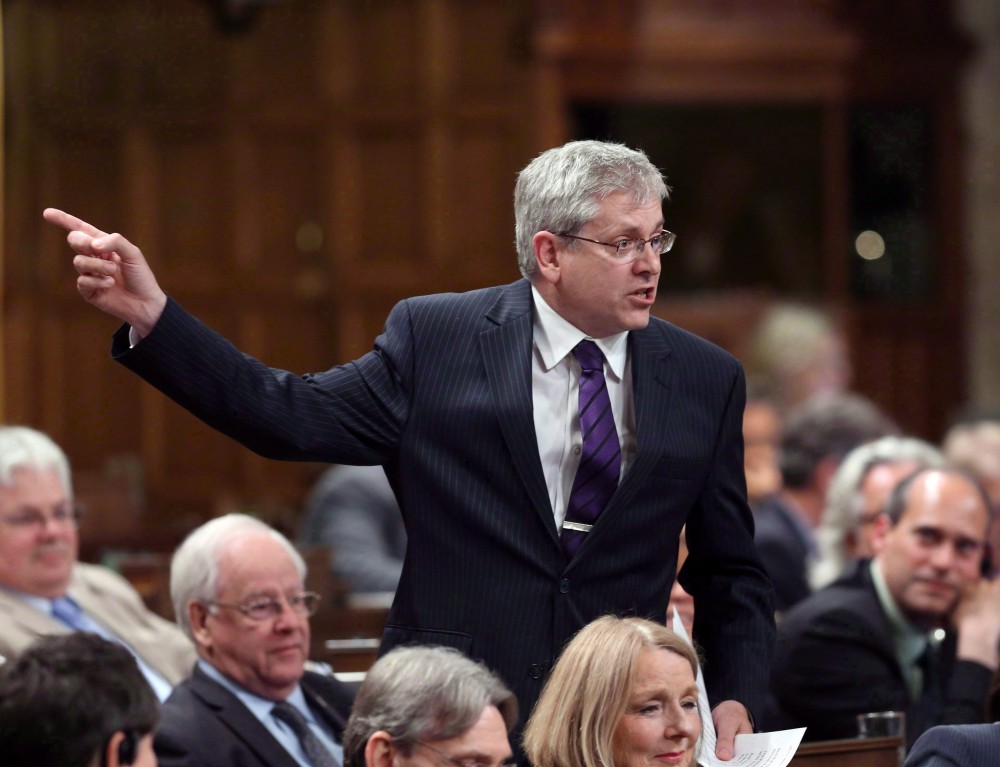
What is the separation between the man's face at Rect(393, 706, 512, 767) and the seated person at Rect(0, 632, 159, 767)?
44 centimetres

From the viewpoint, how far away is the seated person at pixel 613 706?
103 inches

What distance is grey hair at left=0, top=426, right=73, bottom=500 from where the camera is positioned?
466 cm

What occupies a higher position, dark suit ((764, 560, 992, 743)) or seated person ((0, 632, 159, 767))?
seated person ((0, 632, 159, 767))

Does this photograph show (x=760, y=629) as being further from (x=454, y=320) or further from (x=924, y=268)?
(x=924, y=268)

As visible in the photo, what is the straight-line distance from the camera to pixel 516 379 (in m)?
2.75

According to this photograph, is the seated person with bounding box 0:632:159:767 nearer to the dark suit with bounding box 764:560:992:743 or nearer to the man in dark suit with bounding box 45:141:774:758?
the man in dark suit with bounding box 45:141:774:758

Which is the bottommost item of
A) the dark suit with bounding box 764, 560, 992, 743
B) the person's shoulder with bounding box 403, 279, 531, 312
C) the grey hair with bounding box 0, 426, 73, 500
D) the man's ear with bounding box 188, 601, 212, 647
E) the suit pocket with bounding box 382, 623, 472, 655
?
the dark suit with bounding box 764, 560, 992, 743

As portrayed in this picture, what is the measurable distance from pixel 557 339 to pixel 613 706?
624 mm

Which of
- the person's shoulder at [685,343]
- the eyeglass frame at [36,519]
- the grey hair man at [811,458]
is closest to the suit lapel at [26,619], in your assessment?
the eyeglass frame at [36,519]

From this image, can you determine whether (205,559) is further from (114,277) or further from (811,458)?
(811,458)

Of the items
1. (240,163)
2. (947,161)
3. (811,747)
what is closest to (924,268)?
(947,161)

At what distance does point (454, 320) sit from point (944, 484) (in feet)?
6.91

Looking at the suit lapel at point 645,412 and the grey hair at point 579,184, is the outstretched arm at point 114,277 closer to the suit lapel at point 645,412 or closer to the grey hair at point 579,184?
the grey hair at point 579,184

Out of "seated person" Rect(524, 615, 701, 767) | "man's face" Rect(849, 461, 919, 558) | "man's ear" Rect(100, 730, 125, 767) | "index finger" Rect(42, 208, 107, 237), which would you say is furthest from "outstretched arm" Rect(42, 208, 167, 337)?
"man's face" Rect(849, 461, 919, 558)
